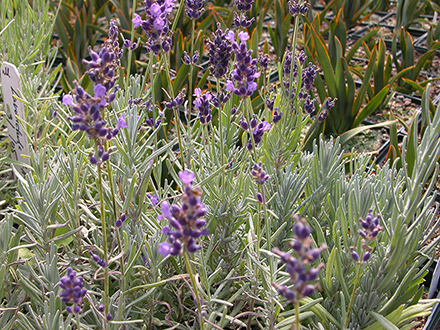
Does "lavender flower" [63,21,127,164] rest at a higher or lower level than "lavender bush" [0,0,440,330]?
higher

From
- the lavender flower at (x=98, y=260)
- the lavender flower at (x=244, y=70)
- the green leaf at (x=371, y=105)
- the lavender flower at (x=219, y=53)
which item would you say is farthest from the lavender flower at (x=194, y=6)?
the green leaf at (x=371, y=105)

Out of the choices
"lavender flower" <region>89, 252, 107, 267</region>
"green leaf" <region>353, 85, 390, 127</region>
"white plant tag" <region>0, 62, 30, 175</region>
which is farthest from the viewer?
"green leaf" <region>353, 85, 390, 127</region>

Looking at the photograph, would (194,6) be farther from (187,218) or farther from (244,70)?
(187,218)

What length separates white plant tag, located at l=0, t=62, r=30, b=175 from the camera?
1.66 m

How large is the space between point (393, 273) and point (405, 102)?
7.43 feet

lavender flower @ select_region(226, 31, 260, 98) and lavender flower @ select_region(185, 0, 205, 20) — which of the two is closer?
lavender flower @ select_region(226, 31, 260, 98)

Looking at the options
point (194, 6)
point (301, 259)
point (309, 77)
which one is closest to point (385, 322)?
point (301, 259)

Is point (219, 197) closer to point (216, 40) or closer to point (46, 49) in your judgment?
point (216, 40)

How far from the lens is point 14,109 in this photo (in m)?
1.69

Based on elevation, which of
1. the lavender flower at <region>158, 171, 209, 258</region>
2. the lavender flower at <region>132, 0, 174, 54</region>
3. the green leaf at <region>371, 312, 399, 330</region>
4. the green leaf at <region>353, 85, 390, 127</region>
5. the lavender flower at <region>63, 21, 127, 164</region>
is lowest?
the green leaf at <region>371, 312, 399, 330</region>

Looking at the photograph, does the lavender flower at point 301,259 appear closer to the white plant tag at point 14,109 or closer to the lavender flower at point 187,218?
the lavender flower at point 187,218

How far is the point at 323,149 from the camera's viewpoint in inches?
59.5

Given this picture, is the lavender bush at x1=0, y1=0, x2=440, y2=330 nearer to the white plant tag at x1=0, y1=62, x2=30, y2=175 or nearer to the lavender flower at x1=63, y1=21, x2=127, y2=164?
the lavender flower at x1=63, y1=21, x2=127, y2=164

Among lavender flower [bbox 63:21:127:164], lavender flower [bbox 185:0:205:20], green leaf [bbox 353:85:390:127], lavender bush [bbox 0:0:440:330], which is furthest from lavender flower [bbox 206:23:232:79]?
green leaf [bbox 353:85:390:127]
